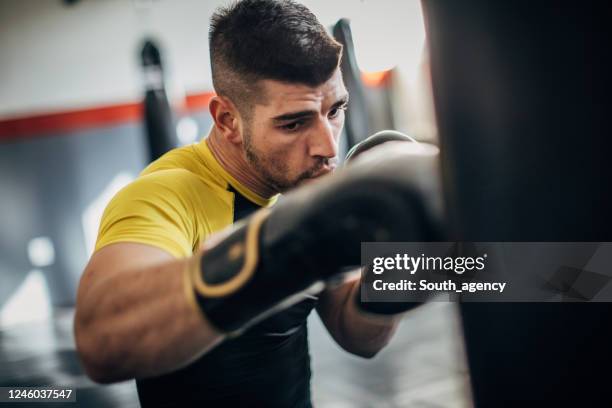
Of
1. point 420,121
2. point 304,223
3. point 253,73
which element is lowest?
point 420,121

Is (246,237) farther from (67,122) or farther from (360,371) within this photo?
(67,122)

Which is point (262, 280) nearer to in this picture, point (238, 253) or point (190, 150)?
point (238, 253)

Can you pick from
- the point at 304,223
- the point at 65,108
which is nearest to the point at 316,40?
the point at 304,223

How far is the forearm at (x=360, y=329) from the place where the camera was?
0.74 meters

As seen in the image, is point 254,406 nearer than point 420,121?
Yes

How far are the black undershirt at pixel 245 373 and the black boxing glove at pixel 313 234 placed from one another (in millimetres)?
308

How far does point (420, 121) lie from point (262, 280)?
4195 millimetres

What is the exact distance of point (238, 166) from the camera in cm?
70

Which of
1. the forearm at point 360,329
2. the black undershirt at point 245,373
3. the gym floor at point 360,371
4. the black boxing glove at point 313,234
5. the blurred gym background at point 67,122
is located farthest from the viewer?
the blurred gym background at point 67,122

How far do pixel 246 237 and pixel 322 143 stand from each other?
0.32m

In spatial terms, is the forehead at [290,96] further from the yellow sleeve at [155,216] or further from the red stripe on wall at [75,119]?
the red stripe on wall at [75,119]

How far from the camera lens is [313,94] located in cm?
64

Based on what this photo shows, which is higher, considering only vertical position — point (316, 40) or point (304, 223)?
point (316, 40)

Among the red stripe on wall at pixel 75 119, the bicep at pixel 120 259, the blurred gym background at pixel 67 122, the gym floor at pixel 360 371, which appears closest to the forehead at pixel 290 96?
the bicep at pixel 120 259
